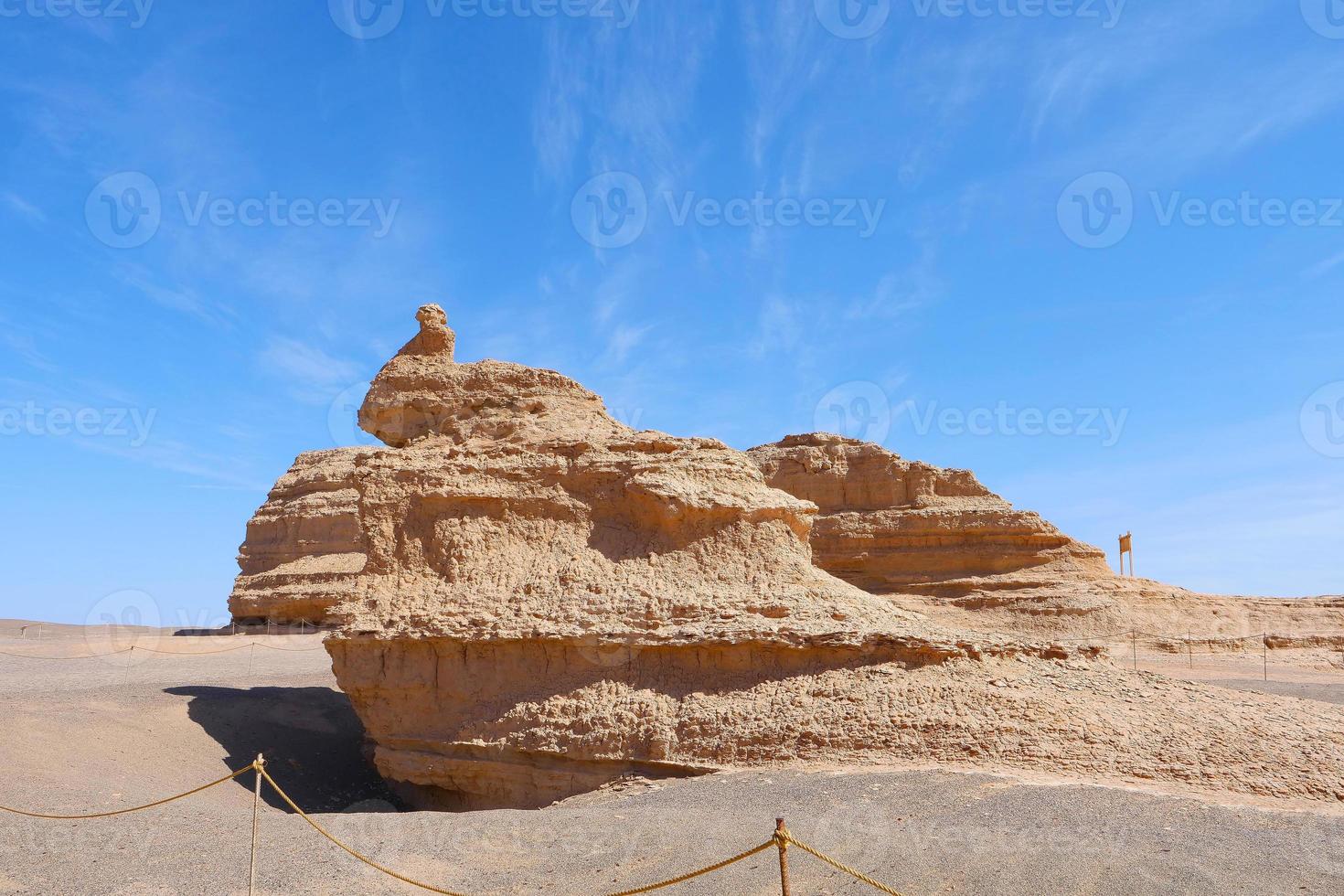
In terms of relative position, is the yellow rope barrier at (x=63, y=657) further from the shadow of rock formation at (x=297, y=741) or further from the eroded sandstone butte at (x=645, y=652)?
the eroded sandstone butte at (x=645, y=652)

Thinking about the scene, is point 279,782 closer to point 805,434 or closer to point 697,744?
point 697,744

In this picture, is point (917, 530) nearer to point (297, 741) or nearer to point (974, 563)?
point (974, 563)

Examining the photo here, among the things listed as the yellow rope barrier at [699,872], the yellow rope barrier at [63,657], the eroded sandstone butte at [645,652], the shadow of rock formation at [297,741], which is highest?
the eroded sandstone butte at [645,652]

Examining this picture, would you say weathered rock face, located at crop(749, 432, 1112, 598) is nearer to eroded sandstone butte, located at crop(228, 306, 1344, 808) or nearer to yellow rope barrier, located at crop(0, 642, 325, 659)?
yellow rope barrier, located at crop(0, 642, 325, 659)

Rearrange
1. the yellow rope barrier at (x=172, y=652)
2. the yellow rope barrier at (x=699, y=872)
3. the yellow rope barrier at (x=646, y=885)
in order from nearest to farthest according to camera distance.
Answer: the yellow rope barrier at (x=699, y=872) < the yellow rope barrier at (x=646, y=885) < the yellow rope barrier at (x=172, y=652)

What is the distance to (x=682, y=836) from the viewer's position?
949 centimetres

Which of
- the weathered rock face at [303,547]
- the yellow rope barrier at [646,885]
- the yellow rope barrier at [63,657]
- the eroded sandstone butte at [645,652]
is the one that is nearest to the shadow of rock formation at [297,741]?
the eroded sandstone butte at [645,652]

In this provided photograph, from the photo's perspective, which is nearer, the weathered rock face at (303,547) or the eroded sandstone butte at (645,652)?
the eroded sandstone butte at (645,652)

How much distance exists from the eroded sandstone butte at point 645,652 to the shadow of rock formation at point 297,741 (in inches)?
38.8

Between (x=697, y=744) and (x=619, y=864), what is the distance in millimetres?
2943

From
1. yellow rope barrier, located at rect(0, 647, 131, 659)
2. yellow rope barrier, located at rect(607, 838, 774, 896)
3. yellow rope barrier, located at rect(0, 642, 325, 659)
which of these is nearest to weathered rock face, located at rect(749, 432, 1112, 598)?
yellow rope barrier, located at rect(0, 642, 325, 659)

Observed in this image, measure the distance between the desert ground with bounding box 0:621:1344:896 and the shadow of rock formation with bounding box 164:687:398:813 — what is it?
26.4 inches

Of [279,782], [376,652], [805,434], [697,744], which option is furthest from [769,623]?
[805,434]

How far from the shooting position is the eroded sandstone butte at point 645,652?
10.9 meters
